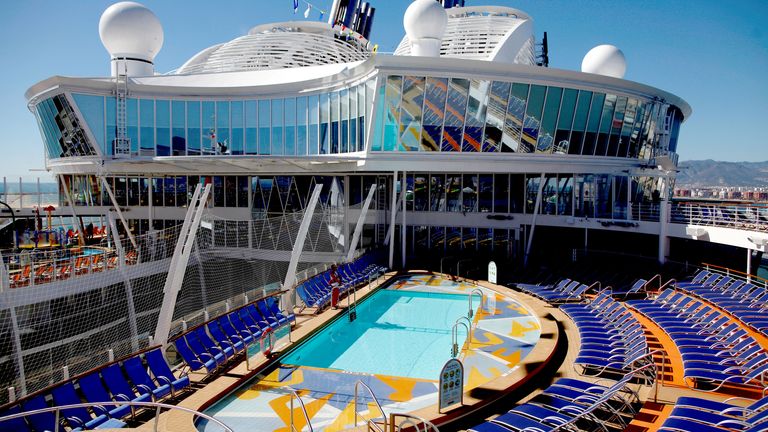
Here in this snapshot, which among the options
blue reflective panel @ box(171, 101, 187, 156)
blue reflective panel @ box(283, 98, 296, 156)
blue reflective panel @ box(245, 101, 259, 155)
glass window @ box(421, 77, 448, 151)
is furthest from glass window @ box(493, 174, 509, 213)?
blue reflective panel @ box(171, 101, 187, 156)

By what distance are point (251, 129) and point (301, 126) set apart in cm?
265

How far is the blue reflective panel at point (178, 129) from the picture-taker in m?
23.1

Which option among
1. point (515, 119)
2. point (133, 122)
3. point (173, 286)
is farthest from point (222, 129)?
point (173, 286)

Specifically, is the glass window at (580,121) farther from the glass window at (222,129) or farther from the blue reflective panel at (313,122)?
the glass window at (222,129)

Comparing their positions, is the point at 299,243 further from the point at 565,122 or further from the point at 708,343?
the point at 565,122

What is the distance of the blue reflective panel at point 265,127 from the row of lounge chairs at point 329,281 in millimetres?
7300

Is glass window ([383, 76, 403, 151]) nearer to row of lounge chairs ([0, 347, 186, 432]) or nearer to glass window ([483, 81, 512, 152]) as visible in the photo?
glass window ([483, 81, 512, 152])

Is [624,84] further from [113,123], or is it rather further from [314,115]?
[113,123]

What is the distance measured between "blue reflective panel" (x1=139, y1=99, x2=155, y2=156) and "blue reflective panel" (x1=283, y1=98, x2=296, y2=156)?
6254 millimetres

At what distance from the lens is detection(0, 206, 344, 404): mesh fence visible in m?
13.0

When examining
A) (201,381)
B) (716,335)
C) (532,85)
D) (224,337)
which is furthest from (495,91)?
(201,381)

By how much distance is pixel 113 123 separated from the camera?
73.7 ft

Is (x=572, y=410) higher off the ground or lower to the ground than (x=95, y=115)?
lower

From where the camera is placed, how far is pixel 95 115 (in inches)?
874
